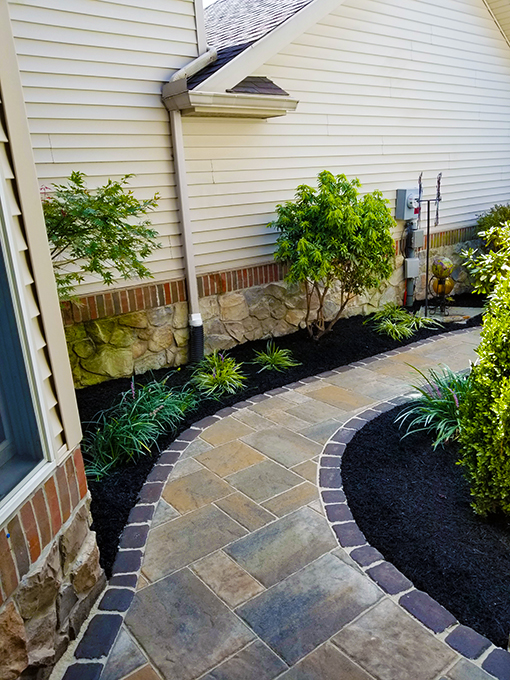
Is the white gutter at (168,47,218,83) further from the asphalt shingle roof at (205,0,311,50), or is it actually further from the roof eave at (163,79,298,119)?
the asphalt shingle roof at (205,0,311,50)

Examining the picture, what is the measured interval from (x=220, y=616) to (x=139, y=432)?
1739mm

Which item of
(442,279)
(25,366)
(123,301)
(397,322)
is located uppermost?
(25,366)

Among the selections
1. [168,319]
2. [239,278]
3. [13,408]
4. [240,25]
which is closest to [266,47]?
[240,25]

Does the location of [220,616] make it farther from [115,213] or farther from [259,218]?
[259,218]

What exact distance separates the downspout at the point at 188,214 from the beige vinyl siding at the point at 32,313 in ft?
10.4

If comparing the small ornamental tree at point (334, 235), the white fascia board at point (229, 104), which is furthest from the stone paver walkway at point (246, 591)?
the white fascia board at point (229, 104)

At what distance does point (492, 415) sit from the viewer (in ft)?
8.53

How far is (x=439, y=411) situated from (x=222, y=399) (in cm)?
182

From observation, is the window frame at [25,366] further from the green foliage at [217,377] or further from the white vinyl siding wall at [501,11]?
the white vinyl siding wall at [501,11]

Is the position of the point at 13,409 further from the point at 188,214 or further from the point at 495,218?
the point at 495,218

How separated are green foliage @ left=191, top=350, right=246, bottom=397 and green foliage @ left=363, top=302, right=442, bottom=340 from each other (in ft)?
6.87

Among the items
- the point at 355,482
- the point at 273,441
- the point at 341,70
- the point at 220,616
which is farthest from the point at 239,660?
the point at 341,70

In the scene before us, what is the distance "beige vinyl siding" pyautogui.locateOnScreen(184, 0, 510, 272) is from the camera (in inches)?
211

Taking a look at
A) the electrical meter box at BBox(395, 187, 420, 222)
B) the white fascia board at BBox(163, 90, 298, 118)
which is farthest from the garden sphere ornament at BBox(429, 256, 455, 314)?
the white fascia board at BBox(163, 90, 298, 118)
